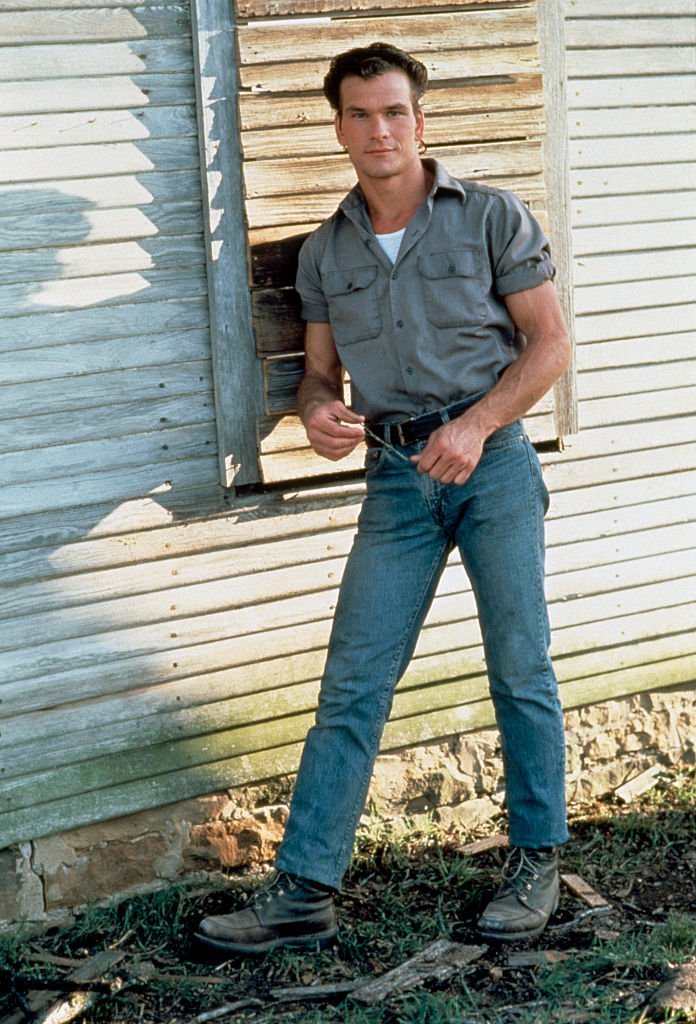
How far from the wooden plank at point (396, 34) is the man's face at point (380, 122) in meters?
0.33

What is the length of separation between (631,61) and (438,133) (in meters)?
0.86

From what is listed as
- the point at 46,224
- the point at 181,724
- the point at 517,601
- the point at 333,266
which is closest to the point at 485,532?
the point at 517,601

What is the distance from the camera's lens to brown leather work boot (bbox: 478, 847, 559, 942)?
13.4ft

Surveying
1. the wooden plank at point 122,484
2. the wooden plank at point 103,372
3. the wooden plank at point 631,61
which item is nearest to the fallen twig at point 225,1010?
the wooden plank at point 122,484

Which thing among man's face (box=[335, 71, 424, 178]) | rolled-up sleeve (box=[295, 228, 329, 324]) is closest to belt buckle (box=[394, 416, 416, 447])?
rolled-up sleeve (box=[295, 228, 329, 324])

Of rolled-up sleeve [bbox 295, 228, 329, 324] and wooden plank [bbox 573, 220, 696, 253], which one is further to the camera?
wooden plank [bbox 573, 220, 696, 253]

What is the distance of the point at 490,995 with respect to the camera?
3.84m

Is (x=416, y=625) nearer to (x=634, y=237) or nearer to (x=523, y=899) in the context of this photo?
(x=523, y=899)

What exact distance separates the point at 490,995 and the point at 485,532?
51.7 inches

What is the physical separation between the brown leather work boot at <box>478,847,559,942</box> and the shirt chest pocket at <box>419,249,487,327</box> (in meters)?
1.64

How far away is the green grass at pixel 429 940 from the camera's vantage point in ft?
12.3

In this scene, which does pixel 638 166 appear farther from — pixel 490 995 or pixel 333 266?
pixel 490 995

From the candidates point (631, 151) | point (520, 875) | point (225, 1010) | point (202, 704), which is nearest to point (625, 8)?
point (631, 151)

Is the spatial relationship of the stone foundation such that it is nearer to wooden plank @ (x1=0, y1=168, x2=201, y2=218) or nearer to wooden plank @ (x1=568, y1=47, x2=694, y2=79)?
wooden plank @ (x1=0, y1=168, x2=201, y2=218)
